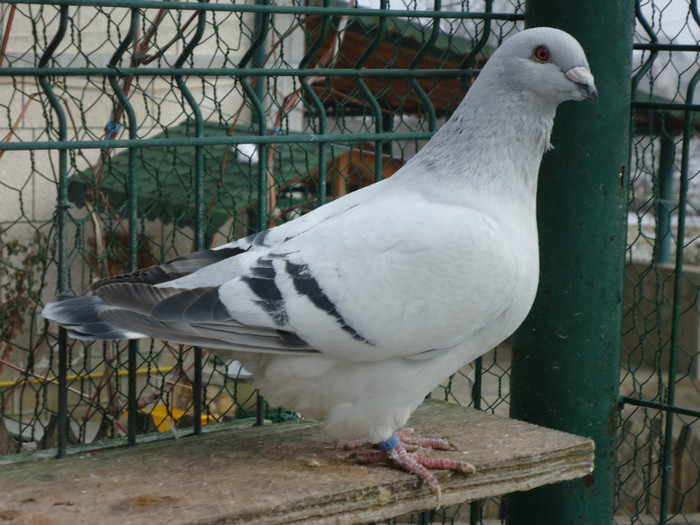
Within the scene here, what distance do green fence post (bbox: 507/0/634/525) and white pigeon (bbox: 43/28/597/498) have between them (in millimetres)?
632

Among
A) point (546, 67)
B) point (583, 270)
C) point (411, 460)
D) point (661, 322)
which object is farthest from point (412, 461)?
point (661, 322)

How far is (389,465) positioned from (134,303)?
0.89 meters

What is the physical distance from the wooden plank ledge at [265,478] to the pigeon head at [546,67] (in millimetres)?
1129

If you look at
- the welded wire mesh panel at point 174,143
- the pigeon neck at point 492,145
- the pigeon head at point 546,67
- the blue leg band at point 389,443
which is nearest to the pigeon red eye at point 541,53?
the pigeon head at point 546,67

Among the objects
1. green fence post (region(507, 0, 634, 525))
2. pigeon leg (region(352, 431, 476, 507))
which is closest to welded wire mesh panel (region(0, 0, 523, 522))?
green fence post (region(507, 0, 634, 525))

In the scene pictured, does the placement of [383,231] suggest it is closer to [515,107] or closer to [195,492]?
[515,107]

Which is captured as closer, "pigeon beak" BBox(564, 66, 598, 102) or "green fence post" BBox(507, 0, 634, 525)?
"pigeon beak" BBox(564, 66, 598, 102)

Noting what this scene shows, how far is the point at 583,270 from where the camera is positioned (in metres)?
3.34

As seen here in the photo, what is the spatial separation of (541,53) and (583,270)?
97cm

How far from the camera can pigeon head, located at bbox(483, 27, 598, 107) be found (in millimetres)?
2654

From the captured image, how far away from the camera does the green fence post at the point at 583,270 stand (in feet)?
10.8

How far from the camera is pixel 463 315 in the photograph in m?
2.49

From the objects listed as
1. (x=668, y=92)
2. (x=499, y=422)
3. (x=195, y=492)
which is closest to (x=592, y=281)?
(x=499, y=422)

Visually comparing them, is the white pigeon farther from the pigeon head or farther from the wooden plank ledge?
the wooden plank ledge
